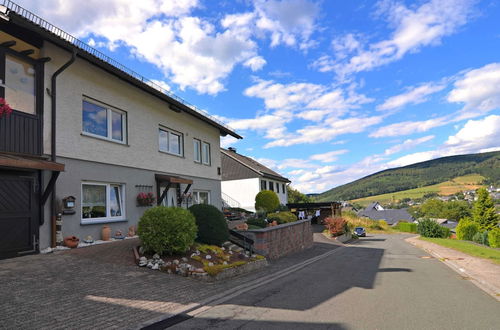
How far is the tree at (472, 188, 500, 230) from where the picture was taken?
46406mm

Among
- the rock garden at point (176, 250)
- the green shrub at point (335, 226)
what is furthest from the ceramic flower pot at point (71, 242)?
the green shrub at point (335, 226)

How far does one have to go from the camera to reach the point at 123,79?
1282cm

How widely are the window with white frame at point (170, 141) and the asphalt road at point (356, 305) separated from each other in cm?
876

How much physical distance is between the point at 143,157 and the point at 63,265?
22.1ft

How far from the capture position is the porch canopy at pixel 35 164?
7844 mm

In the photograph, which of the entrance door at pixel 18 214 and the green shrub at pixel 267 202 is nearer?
the entrance door at pixel 18 214

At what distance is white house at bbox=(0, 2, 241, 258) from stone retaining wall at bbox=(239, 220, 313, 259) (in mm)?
4468

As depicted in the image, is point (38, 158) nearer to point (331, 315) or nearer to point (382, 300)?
point (331, 315)

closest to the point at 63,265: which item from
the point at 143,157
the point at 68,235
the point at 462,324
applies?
the point at 68,235

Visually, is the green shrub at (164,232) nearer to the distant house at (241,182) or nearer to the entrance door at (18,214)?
the entrance door at (18,214)

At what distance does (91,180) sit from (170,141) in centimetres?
576

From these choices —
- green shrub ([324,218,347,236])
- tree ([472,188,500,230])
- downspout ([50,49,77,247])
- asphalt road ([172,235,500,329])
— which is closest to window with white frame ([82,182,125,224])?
downspout ([50,49,77,247])

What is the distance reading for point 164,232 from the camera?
888 centimetres

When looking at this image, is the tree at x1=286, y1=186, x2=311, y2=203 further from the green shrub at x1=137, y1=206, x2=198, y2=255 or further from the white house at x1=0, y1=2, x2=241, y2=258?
the green shrub at x1=137, y1=206, x2=198, y2=255
